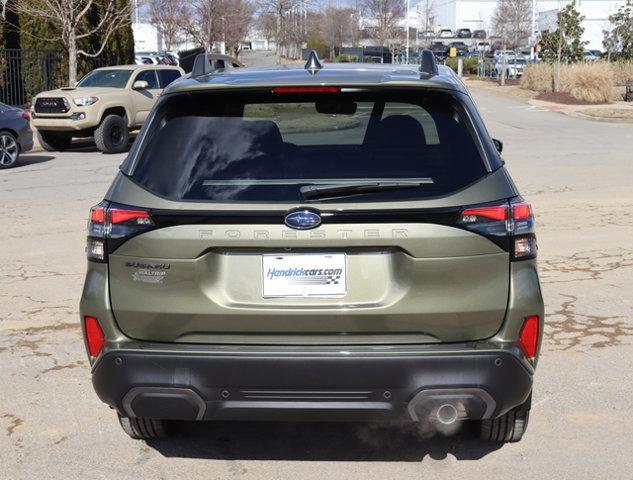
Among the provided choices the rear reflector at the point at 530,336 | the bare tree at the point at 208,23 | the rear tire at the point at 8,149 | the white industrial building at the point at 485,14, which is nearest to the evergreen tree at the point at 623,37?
the bare tree at the point at 208,23

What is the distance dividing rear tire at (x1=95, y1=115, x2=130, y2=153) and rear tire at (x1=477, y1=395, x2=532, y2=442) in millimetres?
16068

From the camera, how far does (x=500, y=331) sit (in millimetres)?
3625

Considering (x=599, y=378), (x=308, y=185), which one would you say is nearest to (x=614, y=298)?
(x=599, y=378)

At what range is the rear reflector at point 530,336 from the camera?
3664mm

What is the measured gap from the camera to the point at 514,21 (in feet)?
182

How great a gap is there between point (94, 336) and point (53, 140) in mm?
17260

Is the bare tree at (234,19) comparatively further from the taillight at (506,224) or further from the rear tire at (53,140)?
the taillight at (506,224)

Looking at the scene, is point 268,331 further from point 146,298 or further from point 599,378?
point 599,378

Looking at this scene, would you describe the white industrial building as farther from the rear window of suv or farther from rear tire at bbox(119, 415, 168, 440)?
rear tire at bbox(119, 415, 168, 440)

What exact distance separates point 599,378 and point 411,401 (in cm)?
219

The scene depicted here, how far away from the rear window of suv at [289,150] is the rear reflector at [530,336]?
24.2 inches

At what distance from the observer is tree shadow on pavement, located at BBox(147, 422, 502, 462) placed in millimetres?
4293

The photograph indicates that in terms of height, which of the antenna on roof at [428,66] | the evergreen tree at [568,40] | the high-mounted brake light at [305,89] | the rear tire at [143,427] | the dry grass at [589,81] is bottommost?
the rear tire at [143,427]

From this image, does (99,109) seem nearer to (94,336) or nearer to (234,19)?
(94,336)
